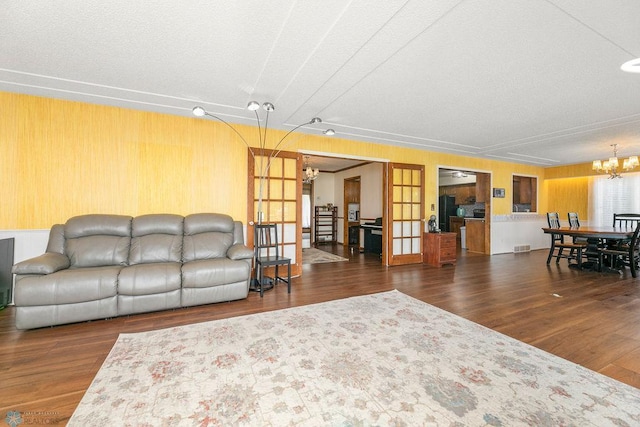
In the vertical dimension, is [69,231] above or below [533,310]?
above

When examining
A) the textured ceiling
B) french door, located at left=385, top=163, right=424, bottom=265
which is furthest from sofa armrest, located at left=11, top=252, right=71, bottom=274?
french door, located at left=385, top=163, right=424, bottom=265

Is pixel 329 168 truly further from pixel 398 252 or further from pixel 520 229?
pixel 520 229

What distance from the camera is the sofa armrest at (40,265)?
8.25 feet

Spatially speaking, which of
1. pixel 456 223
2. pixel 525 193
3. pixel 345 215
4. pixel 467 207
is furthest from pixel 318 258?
pixel 525 193

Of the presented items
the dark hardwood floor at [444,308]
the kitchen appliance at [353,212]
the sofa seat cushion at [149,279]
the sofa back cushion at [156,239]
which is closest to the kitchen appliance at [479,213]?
the dark hardwood floor at [444,308]

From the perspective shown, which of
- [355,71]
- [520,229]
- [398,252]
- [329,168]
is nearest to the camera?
[355,71]

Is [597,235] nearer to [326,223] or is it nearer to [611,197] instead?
[611,197]

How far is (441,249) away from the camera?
5.54m

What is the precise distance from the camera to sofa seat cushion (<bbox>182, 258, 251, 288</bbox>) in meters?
3.05

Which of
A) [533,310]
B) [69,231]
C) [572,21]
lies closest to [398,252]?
[533,310]

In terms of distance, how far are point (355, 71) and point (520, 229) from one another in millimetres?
7554

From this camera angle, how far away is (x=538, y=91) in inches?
123

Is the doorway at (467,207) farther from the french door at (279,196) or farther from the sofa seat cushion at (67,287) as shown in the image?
the sofa seat cushion at (67,287)

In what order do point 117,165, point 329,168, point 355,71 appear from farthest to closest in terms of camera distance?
point 329,168, point 117,165, point 355,71
